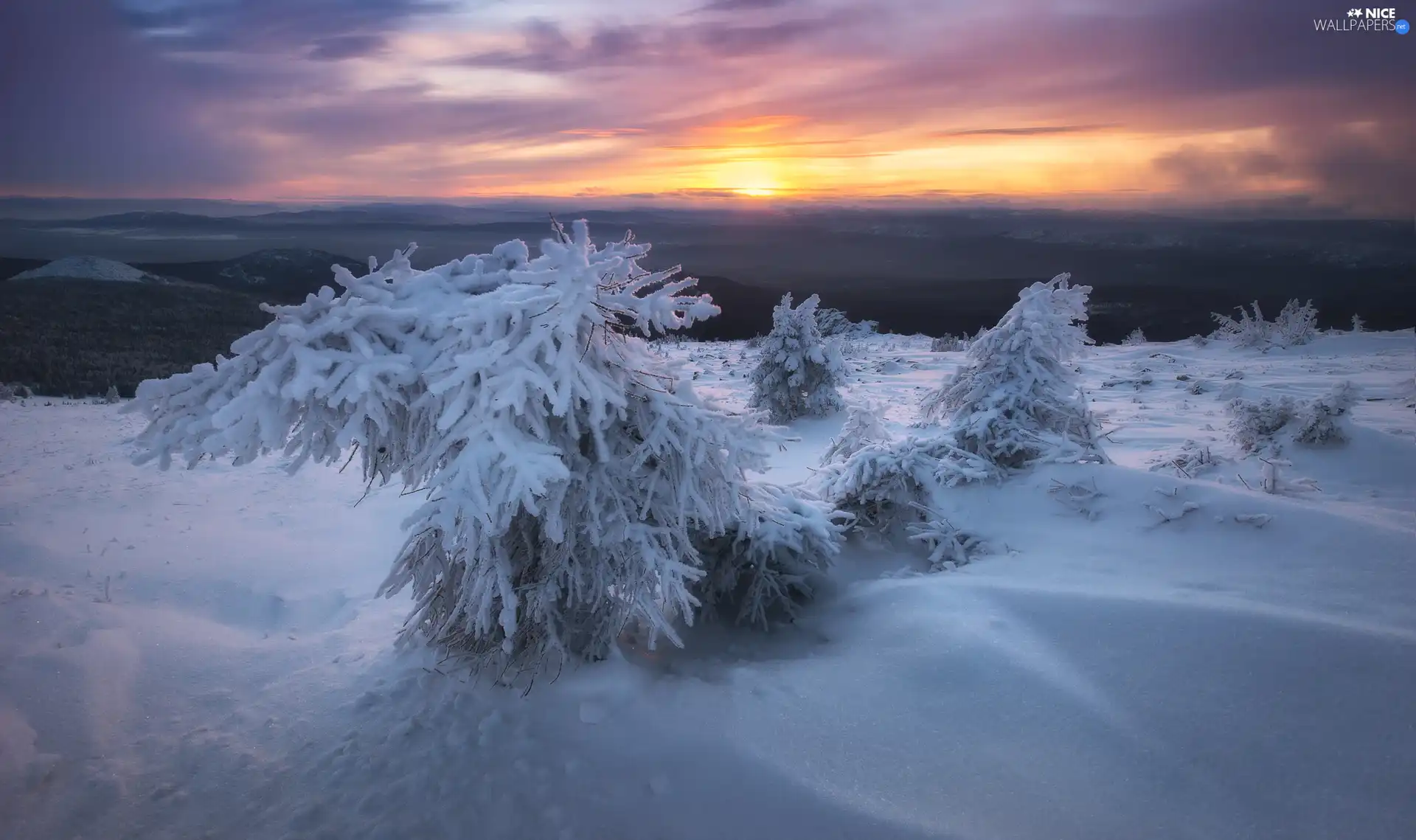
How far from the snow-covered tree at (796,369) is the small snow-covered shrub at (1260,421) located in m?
8.93

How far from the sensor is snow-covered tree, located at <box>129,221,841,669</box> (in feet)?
12.2

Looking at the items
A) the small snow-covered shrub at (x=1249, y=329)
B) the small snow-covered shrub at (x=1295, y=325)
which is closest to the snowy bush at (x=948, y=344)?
the small snow-covered shrub at (x=1249, y=329)

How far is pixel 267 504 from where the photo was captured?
1050 cm

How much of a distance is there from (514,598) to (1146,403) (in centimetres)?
1385

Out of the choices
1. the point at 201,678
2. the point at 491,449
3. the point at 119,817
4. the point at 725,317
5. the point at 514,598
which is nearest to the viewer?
the point at 491,449

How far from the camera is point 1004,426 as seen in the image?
8.53 metres

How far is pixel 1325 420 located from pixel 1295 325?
14106 millimetres

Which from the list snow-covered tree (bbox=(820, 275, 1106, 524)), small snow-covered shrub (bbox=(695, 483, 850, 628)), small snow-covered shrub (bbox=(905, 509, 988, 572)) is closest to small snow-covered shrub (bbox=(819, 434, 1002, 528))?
snow-covered tree (bbox=(820, 275, 1106, 524))

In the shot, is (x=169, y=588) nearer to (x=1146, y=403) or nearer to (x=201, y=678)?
(x=201, y=678)

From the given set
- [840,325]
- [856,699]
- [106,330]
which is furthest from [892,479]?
[106,330]

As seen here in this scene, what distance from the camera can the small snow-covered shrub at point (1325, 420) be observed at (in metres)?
7.95

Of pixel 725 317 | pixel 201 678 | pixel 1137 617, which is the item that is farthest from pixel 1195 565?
pixel 725 317

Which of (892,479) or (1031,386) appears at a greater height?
(1031,386)

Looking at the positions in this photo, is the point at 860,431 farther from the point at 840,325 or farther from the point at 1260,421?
the point at 840,325
